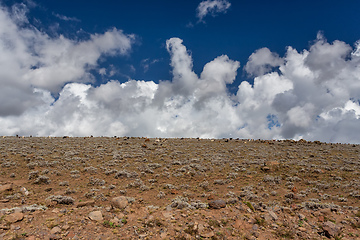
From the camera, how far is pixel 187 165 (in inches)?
905

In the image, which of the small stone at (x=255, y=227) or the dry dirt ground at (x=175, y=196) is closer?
the dry dirt ground at (x=175, y=196)

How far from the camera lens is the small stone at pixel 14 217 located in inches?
Result: 375

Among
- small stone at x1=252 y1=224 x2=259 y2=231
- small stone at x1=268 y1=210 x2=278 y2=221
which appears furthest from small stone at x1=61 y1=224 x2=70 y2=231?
small stone at x1=268 y1=210 x2=278 y2=221

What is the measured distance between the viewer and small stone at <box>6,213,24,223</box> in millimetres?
9519

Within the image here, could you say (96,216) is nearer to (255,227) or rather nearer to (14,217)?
(14,217)

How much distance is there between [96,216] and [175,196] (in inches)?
248

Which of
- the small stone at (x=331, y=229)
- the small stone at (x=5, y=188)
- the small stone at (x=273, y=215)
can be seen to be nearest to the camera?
the small stone at (x=331, y=229)

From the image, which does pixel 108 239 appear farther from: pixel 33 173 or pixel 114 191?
pixel 33 173

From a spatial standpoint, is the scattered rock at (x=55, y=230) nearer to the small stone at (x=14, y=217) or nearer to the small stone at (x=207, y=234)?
the small stone at (x=14, y=217)

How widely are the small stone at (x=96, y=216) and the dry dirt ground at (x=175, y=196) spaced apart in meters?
0.05

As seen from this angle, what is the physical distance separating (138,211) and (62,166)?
14.3 meters

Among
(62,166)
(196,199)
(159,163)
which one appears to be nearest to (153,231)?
(196,199)

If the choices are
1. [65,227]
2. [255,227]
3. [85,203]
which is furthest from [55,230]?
[255,227]

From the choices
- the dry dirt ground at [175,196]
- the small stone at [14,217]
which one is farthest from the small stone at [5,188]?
the small stone at [14,217]
